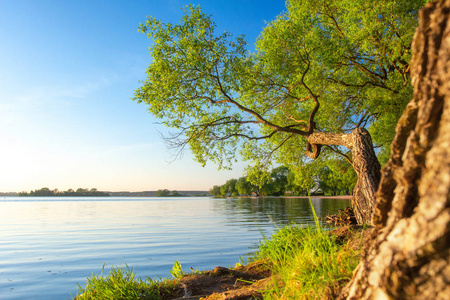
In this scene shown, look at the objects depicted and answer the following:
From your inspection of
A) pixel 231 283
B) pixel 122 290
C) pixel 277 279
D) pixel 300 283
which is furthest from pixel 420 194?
pixel 231 283

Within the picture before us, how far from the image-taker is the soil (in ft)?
15.0

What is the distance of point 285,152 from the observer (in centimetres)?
1942

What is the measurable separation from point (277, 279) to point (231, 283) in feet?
6.37

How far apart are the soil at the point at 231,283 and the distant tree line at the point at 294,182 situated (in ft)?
16.6

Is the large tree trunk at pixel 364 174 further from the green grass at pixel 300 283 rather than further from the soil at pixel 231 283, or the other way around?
the green grass at pixel 300 283

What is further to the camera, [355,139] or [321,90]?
[321,90]

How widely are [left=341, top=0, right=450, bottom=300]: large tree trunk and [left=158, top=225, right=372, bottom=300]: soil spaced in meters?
2.62

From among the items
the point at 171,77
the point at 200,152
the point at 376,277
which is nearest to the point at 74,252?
the point at 200,152

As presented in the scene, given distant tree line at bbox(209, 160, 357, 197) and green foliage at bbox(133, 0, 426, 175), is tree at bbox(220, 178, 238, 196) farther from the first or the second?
green foliage at bbox(133, 0, 426, 175)

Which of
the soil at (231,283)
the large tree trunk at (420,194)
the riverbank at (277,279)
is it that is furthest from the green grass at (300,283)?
the large tree trunk at (420,194)

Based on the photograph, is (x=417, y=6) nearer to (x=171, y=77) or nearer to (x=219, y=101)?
(x=219, y=101)

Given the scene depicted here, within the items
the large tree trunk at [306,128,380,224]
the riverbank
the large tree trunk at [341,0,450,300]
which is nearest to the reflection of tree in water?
the riverbank

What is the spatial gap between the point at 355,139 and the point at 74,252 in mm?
12424

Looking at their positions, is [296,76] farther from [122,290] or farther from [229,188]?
[229,188]
